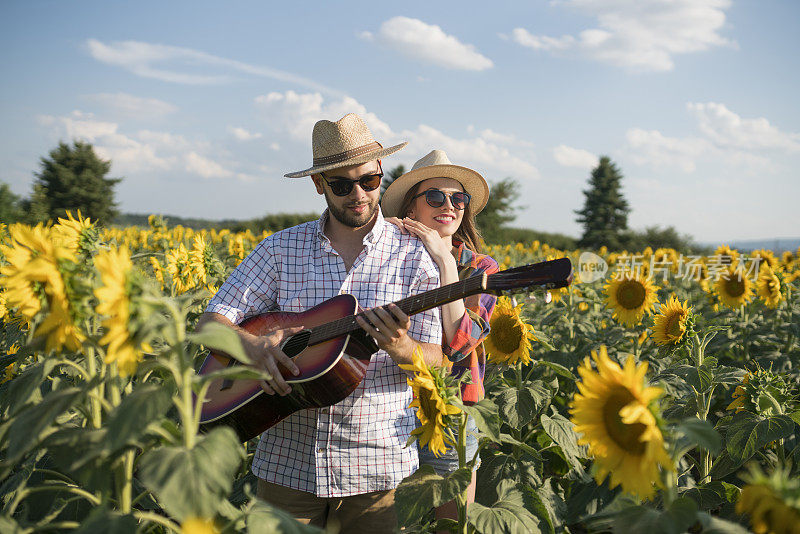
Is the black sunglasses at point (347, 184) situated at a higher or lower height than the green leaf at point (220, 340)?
higher

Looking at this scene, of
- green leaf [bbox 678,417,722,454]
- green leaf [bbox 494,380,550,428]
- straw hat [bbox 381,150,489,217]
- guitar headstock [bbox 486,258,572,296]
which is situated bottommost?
green leaf [bbox 494,380,550,428]

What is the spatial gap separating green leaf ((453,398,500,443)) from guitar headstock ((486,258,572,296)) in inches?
19.7

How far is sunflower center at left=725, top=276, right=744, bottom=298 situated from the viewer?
5480 mm

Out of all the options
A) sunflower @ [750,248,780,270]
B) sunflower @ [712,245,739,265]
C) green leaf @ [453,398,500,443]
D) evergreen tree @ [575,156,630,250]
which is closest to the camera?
green leaf @ [453,398,500,443]

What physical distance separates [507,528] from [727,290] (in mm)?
4672

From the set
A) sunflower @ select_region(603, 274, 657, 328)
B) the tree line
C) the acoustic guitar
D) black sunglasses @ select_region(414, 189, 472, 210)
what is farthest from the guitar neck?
the tree line

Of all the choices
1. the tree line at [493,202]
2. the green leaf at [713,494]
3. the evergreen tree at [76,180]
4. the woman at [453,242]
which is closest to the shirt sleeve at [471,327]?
the woman at [453,242]

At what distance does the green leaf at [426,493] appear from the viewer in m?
1.79

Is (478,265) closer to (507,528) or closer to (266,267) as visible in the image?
(266,267)

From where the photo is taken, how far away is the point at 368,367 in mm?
2342

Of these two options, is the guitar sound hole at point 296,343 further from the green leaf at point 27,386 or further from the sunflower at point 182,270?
the sunflower at point 182,270

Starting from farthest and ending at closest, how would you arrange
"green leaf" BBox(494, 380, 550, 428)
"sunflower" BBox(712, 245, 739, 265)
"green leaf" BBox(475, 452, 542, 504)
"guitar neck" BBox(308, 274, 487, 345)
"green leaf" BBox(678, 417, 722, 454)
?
"sunflower" BBox(712, 245, 739, 265) → "green leaf" BBox(494, 380, 550, 428) → "green leaf" BBox(475, 452, 542, 504) → "guitar neck" BBox(308, 274, 487, 345) → "green leaf" BBox(678, 417, 722, 454)

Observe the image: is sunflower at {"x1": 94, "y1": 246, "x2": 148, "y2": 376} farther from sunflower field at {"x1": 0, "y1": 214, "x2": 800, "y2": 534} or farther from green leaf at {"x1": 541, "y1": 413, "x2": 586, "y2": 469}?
green leaf at {"x1": 541, "y1": 413, "x2": 586, "y2": 469}

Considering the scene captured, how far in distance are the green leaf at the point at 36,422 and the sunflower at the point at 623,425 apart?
1031mm
